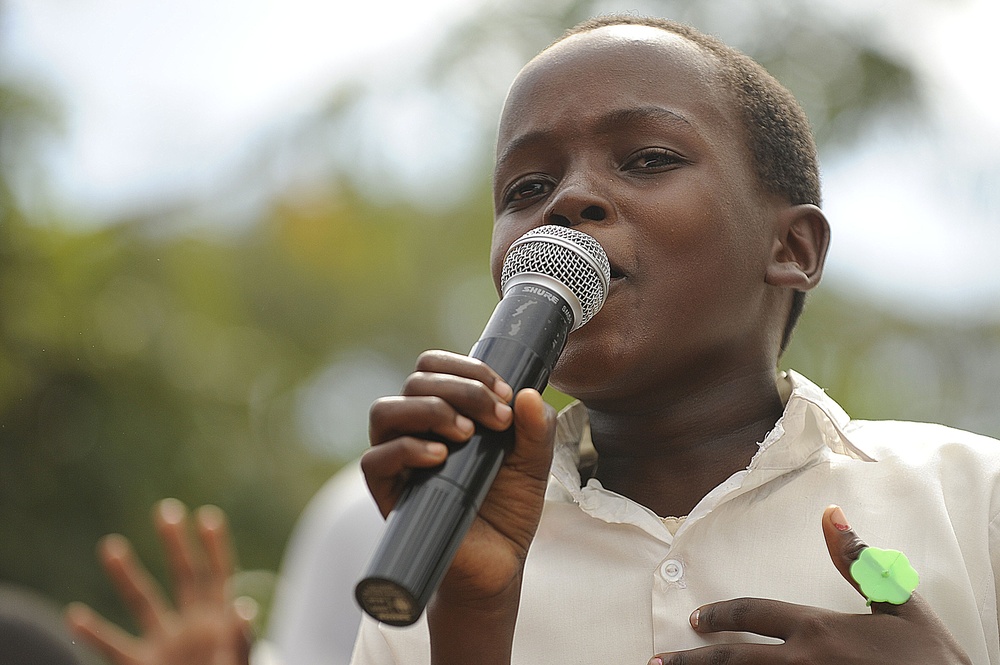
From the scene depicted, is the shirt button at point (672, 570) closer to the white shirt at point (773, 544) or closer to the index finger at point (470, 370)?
the white shirt at point (773, 544)

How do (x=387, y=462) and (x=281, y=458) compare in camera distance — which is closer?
(x=387, y=462)

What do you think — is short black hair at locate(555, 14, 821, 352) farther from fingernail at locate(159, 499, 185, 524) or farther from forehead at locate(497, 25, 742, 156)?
fingernail at locate(159, 499, 185, 524)

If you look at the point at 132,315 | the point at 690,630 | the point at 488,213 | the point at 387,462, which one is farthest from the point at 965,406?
the point at 387,462

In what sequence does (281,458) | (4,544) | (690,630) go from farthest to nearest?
(281,458), (4,544), (690,630)

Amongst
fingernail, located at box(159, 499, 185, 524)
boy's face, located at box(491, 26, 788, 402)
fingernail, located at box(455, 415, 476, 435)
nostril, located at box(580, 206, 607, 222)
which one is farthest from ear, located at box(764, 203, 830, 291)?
fingernail, located at box(159, 499, 185, 524)

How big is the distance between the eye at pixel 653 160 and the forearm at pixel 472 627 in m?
0.75

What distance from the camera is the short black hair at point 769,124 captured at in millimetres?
2221

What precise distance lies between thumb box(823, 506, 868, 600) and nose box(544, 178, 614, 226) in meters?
0.59

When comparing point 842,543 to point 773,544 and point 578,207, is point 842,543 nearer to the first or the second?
point 773,544

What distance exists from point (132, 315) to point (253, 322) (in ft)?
10.0

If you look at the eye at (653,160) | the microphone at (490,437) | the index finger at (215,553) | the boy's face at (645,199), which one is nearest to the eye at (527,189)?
the boy's face at (645,199)

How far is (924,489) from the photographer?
192cm

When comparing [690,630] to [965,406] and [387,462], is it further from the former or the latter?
[965,406]

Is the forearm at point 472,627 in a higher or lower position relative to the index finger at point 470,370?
lower
